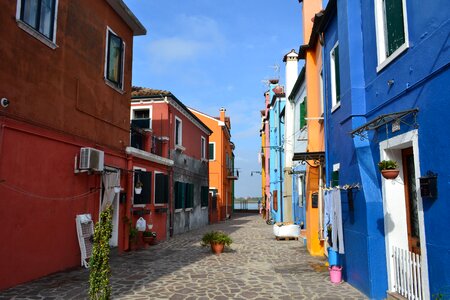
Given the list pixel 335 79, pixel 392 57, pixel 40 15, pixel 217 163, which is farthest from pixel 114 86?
pixel 217 163

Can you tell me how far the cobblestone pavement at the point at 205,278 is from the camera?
6.68 meters

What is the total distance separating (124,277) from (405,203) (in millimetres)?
5837

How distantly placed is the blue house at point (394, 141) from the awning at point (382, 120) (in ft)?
0.06

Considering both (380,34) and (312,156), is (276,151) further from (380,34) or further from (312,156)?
(380,34)

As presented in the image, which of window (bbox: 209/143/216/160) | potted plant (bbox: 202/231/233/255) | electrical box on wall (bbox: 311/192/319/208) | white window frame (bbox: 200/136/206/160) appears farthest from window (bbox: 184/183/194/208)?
electrical box on wall (bbox: 311/192/319/208)

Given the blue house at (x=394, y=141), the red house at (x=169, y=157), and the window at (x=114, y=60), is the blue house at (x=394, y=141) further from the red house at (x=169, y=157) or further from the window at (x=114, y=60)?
the red house at (x=169, y=157)

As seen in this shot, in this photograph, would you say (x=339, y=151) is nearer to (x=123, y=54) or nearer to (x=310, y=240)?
(x=310, y=240)

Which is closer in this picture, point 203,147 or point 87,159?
point 87,159

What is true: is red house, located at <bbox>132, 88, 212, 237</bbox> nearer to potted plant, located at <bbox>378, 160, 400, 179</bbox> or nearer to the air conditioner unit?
the air conditioner unit

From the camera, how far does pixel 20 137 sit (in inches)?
284

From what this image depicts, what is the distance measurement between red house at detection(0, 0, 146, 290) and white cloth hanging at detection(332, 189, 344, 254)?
5727 millimetres

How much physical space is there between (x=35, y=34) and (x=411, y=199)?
301 inches

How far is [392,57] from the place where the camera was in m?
5.70

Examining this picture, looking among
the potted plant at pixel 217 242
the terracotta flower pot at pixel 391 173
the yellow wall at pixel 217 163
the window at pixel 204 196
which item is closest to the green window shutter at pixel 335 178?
the terracotta flower pot at pixel 391 173
